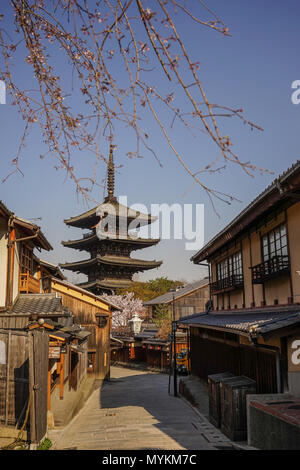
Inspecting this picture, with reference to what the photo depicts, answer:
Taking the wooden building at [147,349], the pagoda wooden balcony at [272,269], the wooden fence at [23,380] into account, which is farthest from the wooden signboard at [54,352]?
the wooden building at [147,349]

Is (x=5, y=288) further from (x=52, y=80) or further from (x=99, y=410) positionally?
(x=52, y=80)

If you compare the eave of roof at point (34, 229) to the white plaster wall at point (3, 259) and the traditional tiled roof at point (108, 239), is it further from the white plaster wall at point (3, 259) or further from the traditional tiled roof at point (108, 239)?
the traditional tiled roof at point (108, 239)

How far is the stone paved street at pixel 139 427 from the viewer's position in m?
10.6

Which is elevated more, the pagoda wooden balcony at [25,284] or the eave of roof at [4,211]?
the eave of roof at [4,211]

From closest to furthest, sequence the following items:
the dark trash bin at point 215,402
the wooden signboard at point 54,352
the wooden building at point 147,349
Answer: the wooden signboard at point 54,352
the dark trash bin at point 215,402
the wooden building at point 147,349

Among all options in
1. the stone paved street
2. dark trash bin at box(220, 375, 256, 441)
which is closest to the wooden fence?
the stone paved street

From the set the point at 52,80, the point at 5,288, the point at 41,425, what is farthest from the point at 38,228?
the point at 52,80

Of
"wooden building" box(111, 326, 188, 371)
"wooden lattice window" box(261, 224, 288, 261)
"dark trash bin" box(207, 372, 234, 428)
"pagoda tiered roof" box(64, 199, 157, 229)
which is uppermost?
"pagoda tiered roof" box(64, 199, 157, 229)

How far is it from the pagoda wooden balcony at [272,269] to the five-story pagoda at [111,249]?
127ft

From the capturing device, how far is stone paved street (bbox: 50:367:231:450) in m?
10.6

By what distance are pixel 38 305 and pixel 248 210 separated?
874 cm

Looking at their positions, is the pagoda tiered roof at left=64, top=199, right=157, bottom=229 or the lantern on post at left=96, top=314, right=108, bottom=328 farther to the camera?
the pagoda tiered roof at left=64, top=199, right=157, bottom=229

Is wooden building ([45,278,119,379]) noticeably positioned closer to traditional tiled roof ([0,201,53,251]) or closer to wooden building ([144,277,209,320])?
traditional tiled roof ([0,201,53,251])

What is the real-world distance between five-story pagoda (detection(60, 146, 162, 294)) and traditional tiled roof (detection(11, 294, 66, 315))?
3502 centimetres
